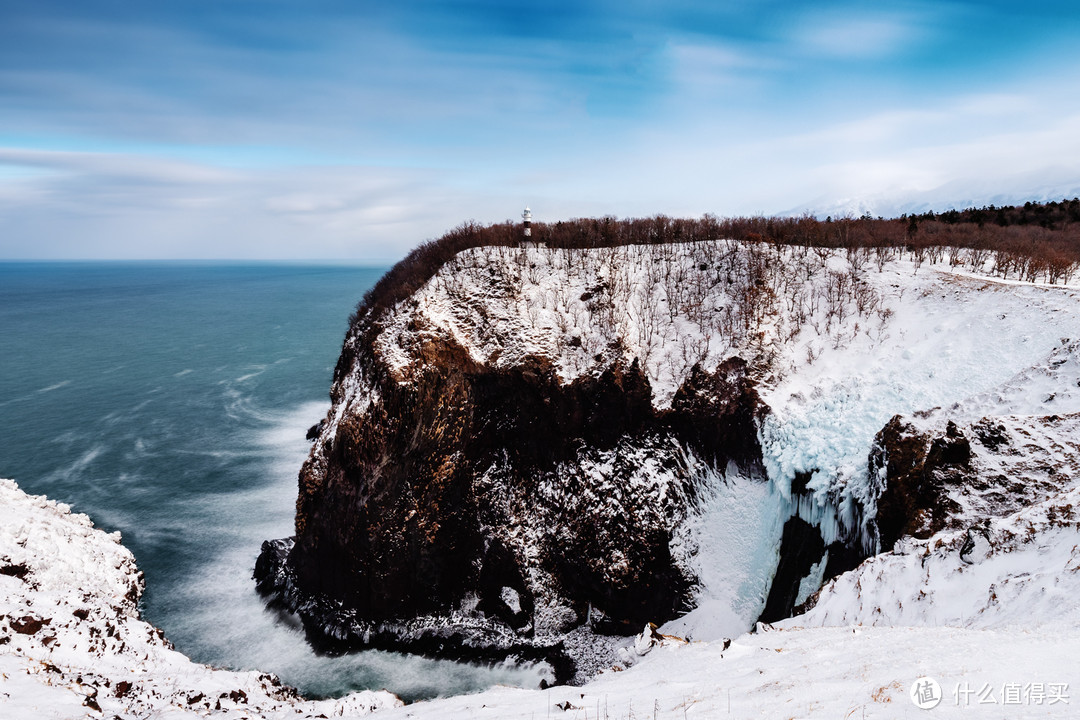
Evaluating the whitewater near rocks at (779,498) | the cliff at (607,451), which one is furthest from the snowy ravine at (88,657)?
the cliff at (607,451)

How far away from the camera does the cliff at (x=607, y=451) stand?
2142cm

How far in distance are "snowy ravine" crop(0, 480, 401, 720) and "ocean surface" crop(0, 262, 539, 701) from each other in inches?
141

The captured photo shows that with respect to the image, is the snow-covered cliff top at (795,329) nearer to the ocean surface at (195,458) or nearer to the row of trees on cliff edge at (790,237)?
the row of trees on cliff edge at (790,237)

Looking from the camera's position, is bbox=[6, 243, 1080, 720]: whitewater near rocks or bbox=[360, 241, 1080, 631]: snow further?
bbox=[360, 241, 1080, 631]: snow

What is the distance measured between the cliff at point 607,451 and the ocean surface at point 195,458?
172 centimetres

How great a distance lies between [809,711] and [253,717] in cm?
1529

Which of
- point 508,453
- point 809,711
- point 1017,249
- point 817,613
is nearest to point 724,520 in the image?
point 817,613

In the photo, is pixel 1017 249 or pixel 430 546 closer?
pixel 430 546

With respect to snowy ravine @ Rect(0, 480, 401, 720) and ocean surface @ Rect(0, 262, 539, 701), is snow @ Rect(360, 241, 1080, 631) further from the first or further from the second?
snowy ravine @ Rect(0, 480, 401, 720)

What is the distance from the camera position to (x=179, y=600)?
81.7 ft

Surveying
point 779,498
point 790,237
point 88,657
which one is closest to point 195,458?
point 88,657

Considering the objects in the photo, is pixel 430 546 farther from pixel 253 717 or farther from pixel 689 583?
pixel 689 583

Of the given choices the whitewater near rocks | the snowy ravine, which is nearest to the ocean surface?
the whitewater near rocks

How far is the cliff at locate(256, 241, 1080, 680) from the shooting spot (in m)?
21.4
